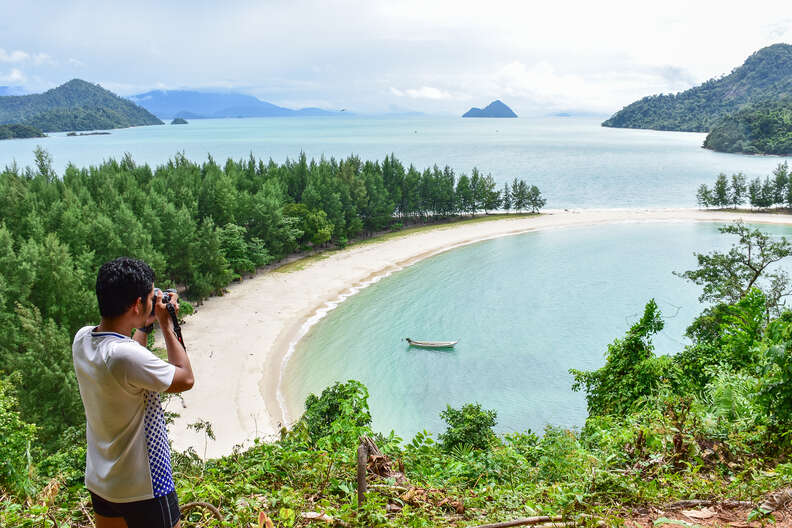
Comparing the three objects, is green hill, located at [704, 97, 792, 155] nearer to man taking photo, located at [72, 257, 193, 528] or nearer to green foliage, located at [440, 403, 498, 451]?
green foliage, located at [440, 403, 498, 451]

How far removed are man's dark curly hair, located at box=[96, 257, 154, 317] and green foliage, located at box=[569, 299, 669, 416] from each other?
A: 9379 mm

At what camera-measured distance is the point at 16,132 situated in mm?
147375

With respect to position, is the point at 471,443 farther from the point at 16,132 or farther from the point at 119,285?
the point at 16,132

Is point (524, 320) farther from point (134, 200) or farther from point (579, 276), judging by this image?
point (134, 200)

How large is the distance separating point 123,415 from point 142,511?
0.64 meters

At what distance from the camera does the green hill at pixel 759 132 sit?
10750 centimetres

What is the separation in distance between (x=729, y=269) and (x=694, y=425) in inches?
651

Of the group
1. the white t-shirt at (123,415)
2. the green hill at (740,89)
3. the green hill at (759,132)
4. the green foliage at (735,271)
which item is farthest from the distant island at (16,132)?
the green hill at (740,89)

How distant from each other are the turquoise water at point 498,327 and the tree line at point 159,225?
884 centimetres

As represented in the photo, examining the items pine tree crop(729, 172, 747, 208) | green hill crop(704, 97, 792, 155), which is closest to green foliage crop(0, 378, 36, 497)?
pine tree crop(729, 172, 747, 208)

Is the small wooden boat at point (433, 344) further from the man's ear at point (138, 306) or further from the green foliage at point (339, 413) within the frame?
the man's ear at point (138, 306)

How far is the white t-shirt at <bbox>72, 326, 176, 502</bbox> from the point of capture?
241 centimetres

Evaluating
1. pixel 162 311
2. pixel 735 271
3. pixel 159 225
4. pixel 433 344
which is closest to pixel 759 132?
pixel 735 271

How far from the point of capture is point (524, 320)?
1153 inches
